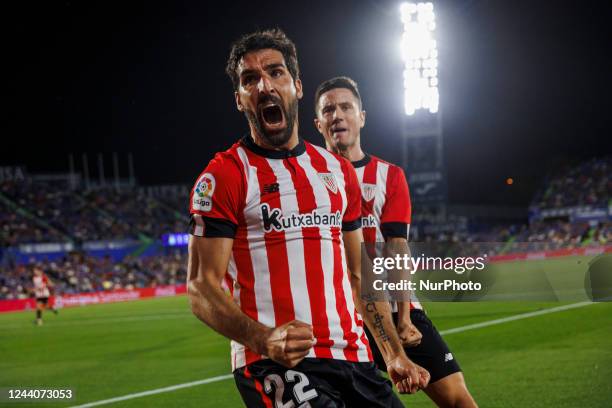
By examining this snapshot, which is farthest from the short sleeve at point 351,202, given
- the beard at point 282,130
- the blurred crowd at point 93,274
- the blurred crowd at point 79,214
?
the blurred crowd at point 79,214

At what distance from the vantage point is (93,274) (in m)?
38.9

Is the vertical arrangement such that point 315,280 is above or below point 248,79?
below

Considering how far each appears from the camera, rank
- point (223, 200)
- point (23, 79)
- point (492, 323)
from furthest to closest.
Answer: point (23, 79), point (492, 323), point (223, 200)

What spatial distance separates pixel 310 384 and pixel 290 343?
478 mm

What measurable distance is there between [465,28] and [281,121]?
55949 mm

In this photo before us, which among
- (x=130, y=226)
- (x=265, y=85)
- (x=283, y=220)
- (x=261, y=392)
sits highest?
(x=265, y=85)

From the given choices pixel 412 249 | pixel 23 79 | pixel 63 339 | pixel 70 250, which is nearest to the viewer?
pixel 412 249

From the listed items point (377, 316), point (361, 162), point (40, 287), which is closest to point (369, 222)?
point (361, 162)

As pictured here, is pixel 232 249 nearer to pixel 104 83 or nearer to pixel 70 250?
pixel 70 250

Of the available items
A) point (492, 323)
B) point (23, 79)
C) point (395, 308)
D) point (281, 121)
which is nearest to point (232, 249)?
point (281, 121)

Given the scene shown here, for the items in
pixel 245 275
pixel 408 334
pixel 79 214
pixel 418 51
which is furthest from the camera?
pixel 79 214

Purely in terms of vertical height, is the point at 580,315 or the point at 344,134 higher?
the point at 344,134

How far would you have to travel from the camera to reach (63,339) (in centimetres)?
1755

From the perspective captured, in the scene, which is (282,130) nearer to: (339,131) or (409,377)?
Result: (409,377)
